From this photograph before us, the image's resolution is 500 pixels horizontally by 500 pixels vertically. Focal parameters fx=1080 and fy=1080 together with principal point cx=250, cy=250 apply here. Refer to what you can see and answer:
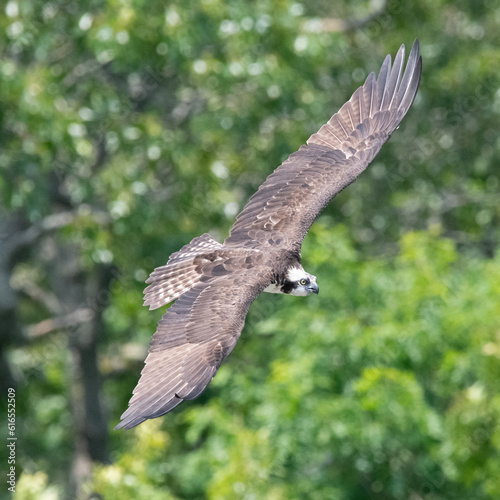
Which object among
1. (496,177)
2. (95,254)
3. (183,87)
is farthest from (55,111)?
(496,177)

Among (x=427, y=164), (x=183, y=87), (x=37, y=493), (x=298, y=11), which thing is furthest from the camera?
(x=427, y=164)

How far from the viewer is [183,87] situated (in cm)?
1559

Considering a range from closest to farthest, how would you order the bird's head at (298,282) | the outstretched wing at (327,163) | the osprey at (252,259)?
1. the osprey at (252,259)
2. the bird's head at (298,282)
3. the outstretched wing at (327,163)

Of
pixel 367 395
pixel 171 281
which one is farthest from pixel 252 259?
pixel 367 395

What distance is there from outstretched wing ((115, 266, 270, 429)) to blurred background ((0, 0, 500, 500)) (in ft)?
7.55

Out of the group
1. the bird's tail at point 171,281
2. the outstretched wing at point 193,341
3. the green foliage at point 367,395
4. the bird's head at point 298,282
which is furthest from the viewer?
the green foliage at point 367,395

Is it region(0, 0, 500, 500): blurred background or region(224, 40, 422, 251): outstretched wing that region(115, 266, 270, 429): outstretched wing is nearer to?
region(224, 40, 422, 251): outstretched wing

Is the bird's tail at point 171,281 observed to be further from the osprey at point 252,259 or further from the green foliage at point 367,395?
the green foliage at point 367,395

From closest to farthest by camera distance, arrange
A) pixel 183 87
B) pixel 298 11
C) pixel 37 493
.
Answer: pixel 37 493 → pixel 298 11 → pixel 183 87

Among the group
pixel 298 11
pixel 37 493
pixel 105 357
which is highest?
pixel 298 11

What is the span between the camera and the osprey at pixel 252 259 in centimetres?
700

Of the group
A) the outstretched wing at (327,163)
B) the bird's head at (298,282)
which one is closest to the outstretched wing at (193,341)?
the bird's head at (298,282)

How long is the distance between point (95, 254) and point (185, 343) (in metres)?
6.05

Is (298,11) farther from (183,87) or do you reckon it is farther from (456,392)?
(456,392)
